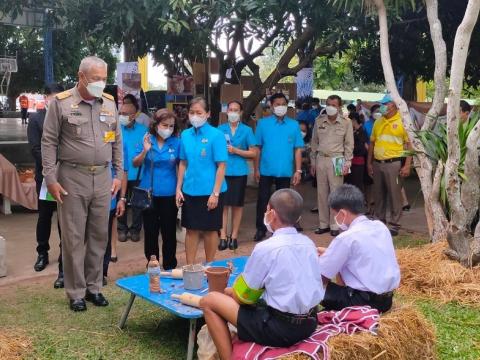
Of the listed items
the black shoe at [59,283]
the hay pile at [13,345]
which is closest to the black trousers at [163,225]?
the black shoe at [59,283]

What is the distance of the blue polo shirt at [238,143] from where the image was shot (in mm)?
6848

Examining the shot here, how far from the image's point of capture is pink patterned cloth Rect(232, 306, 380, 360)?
318cm

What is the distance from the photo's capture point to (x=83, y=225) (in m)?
4.71

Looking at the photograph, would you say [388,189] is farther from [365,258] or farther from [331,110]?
[365,258]

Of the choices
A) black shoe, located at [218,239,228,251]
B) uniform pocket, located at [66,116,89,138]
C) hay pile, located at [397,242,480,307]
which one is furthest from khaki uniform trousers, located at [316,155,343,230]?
uniform pocket, located at [66,116,89,138]

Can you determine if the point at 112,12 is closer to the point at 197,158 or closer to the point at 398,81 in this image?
the point at 197,158

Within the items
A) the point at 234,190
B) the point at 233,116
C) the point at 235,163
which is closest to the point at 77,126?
the point at 233,116

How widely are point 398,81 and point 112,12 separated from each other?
952 centimetres

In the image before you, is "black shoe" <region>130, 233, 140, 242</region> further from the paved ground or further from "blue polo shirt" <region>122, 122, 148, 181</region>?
"blue polo shirt" <region>122, 122, 148, 181</region>

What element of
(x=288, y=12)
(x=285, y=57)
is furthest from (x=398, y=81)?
(x=288, y=12)

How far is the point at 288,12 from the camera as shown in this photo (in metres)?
8.15

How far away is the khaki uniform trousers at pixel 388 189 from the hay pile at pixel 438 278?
1924mm

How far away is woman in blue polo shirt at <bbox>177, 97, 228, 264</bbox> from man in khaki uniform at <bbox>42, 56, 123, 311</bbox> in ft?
2.48

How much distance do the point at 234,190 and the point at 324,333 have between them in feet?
12.1
